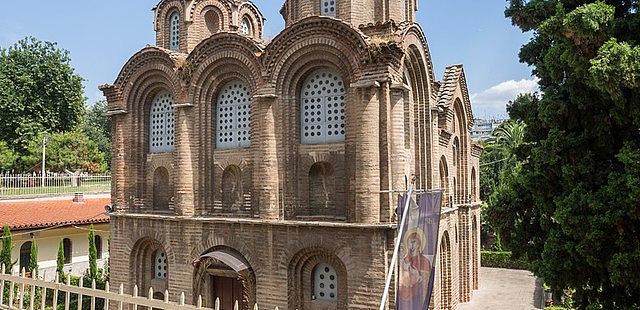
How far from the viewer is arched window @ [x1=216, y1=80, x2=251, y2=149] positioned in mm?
14305

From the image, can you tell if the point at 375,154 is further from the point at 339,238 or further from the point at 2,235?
the point at 2,235

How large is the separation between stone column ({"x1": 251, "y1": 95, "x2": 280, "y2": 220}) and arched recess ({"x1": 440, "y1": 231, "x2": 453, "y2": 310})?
625cm

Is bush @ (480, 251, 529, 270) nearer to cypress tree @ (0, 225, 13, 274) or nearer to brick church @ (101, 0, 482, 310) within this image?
brick church @ (101, 0, 482, 310)

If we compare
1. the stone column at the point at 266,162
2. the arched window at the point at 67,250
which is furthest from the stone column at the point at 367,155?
the arched window at the point at 67,250

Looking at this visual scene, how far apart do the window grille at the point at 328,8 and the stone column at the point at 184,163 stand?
4703mm

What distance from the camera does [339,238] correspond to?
12258 mm

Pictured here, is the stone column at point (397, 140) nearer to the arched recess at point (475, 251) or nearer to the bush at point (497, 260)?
the arched recess at point (475, 251)

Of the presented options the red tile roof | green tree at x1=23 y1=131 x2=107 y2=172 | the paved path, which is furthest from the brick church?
green tree at x1=23 y1=131 x2=107 y2=172

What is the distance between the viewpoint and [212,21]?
17141 mm

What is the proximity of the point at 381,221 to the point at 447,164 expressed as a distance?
260 inches

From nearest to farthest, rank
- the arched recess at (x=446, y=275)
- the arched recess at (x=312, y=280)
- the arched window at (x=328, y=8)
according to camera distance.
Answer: the arched recess at (x=312, y=280) < the arched window at (x=328, y=8) < the arched recess at (x=446, y=275)

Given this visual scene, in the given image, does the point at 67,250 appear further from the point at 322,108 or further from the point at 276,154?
the point at 322,108

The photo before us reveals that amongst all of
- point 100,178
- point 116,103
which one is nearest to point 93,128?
point 100,178

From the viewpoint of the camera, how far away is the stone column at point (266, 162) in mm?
13117
